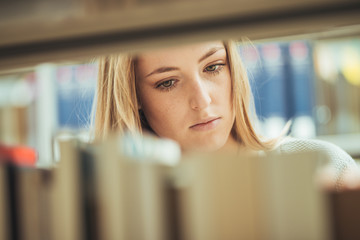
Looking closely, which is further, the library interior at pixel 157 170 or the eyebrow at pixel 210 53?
the eyebrow at pixel 210 53

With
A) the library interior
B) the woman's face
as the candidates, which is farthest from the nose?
the library interior

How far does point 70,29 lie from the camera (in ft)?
1.41

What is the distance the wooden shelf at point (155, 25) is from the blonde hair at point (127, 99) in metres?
0.65

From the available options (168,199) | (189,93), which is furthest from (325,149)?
(168,199)

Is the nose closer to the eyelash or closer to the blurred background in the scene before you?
the eyelash

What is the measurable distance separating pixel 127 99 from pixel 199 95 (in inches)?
9.0

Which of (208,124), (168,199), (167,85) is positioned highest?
(167,85)

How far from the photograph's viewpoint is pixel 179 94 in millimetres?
1096

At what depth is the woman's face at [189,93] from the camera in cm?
107

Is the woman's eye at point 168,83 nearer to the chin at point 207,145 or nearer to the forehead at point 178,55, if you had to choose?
the forehead at point 178,55

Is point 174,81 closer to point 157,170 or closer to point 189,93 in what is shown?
point 189,93

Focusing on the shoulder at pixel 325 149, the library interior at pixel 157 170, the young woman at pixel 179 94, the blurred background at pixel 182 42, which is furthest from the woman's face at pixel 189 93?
the library interior at pixel 157 170

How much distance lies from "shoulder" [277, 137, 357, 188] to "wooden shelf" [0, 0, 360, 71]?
0.90m

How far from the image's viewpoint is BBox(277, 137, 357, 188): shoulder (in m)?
1.25
